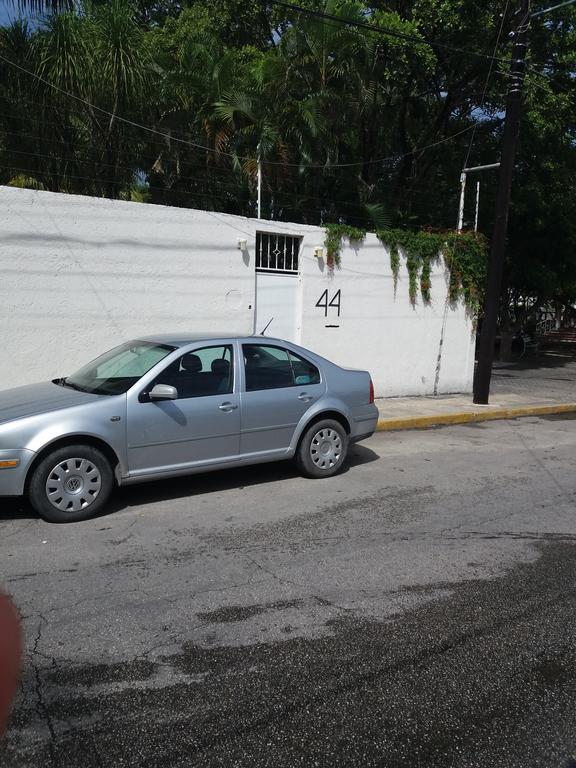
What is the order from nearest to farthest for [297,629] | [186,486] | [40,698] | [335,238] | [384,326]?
[40,698] < [297,629] < [186,486] < [335,238] < [384,326]

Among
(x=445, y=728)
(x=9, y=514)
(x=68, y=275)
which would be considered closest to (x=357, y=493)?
(x=9, y=514)

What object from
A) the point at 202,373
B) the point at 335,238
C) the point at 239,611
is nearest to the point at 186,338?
the point at 202,373

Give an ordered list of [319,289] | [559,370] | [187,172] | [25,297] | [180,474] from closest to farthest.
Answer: [180,474]
[25,297]
[319,289]
[187,172]
[559,370]

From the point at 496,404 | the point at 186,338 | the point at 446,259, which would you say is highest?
the point at 446,259

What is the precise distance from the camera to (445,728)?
296 centimetres

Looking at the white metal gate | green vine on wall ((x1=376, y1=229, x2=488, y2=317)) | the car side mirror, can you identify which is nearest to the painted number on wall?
the white metal gate

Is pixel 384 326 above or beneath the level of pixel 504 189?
beneath

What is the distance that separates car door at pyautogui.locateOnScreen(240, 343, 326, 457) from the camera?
255 inches

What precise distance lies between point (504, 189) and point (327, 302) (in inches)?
152

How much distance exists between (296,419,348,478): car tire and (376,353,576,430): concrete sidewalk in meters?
2.97

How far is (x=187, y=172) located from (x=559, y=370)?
12.9 metres

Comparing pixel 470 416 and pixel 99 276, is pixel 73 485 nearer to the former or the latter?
pixel 99 276

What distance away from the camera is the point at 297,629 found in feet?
12.6

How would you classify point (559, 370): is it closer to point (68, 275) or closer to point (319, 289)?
point (319, 289)
